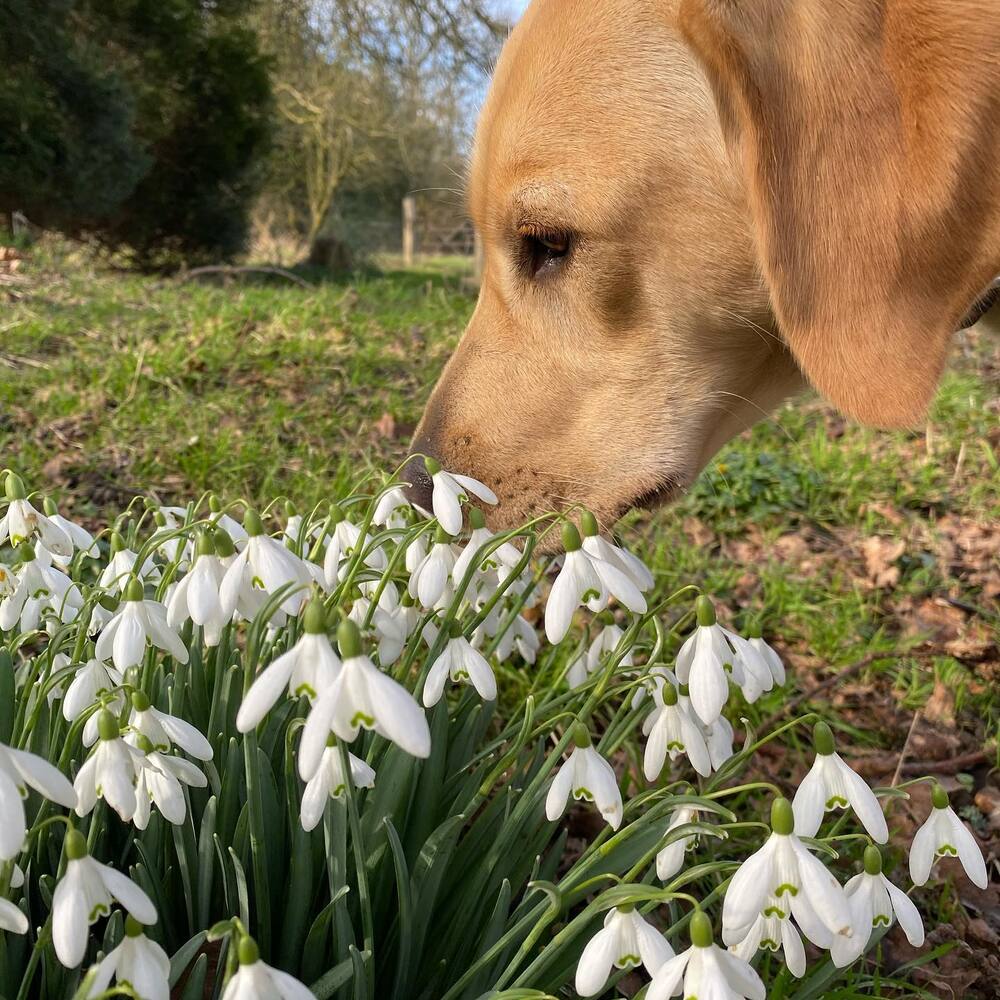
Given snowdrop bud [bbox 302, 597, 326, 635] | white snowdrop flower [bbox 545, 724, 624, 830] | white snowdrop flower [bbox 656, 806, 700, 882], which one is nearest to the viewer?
snowdrop bud [bbox 302, 597, 326, 635]

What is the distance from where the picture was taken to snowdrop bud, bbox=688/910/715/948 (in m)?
0.85

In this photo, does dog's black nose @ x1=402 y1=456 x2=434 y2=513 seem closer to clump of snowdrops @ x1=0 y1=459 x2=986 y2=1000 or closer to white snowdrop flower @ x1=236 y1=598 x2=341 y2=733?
clump of snowdrops @ x1=0 y1=459 x2=986 y2=1000

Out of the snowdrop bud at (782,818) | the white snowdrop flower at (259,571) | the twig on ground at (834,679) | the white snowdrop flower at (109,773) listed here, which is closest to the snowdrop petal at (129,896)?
the white snowdrop flower at (109,773)

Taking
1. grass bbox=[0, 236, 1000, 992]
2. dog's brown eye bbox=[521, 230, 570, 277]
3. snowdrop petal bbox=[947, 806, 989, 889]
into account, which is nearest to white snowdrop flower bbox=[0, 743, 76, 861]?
snowdrop petal bbox=[947, 806, 989, 889]

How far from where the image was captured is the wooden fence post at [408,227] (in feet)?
72.2

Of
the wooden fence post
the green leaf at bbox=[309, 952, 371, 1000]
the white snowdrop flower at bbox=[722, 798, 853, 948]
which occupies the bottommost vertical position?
the green leaf at bbox=[309, 952, 371, 1000]

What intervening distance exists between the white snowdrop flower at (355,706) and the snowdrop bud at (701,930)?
12.3 inches

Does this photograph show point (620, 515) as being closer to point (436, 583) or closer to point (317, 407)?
point (436, 583)

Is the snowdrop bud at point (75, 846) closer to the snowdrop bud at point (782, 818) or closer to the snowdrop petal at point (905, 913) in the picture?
the snowdrop bud at point (782, 818)

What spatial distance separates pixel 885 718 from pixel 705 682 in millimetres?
1698

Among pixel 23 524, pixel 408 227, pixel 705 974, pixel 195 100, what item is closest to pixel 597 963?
pixel 705 974

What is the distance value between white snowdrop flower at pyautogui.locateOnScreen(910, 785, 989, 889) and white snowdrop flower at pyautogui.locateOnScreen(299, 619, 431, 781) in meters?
0.68

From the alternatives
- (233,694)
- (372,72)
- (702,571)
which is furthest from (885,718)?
(372,72)

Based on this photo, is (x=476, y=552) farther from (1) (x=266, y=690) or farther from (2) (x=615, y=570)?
(1) (x=266, y=690)
